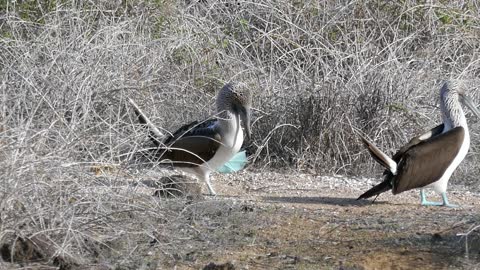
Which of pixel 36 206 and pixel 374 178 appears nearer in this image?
pixel 36 206

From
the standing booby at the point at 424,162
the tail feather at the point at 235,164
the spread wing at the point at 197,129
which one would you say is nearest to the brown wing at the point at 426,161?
the standing booby at the point at 424,162

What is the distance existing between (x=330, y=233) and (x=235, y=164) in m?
2.87

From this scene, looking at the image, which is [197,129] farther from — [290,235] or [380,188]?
[290,235]

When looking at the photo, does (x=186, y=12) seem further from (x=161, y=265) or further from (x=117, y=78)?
(x=161, y=265)

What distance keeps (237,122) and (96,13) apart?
3164mm

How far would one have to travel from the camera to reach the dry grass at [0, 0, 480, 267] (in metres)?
6.75

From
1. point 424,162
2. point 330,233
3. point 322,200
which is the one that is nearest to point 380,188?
point 424,162

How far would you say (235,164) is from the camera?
10.4 meters

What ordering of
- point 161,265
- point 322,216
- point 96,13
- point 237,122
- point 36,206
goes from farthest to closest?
point 96,13 < point 237,122 < point 322,216 < point 161,265 < point 36,206

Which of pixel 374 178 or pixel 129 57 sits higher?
pixel 129 57

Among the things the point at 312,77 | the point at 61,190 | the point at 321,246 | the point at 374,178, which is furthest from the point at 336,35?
the point at 61,190

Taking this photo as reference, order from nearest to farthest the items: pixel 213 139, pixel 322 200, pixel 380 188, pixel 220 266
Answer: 1. pixel 220 266
2. pixel 380 188
3. pixel 322 200
4. pixel 213 139

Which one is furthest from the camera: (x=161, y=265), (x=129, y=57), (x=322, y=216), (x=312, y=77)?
(x=312, y=77)

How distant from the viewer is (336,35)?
1284cm
